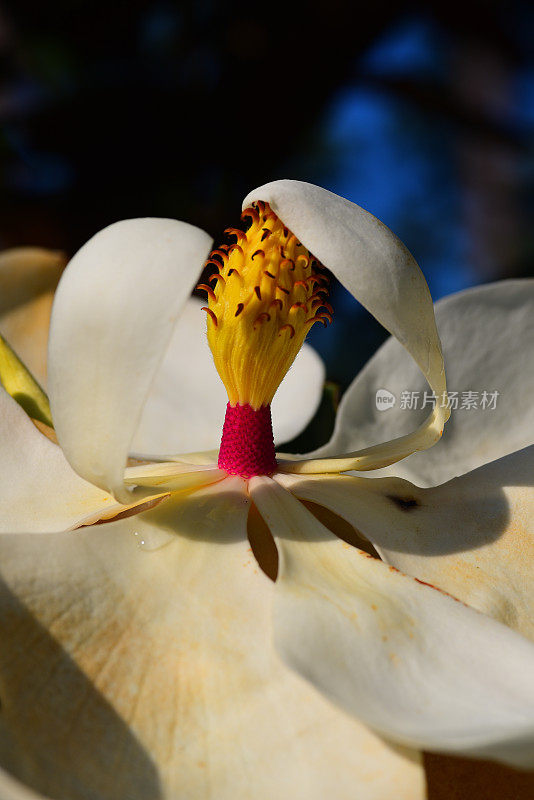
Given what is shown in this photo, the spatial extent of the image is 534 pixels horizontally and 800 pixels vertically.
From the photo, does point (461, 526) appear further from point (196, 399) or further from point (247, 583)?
point (196, 399)

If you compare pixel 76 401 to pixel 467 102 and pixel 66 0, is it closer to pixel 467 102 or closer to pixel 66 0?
pixel 66 0

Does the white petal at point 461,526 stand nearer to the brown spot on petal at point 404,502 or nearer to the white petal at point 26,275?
the brown spot on petal at point 404,502

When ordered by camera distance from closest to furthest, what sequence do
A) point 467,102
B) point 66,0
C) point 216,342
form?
point 216,342
point 66,0
point 467,102

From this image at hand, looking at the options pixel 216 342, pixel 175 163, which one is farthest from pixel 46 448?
pixel 175 163

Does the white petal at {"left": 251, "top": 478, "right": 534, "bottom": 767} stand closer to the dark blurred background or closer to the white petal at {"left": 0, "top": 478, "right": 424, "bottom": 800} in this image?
the white petal at {"left": 0, "top": 478, "right": 424, "bottom": 800}

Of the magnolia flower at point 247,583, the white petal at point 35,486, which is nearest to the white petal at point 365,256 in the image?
the magnolia flower at point 247,583
